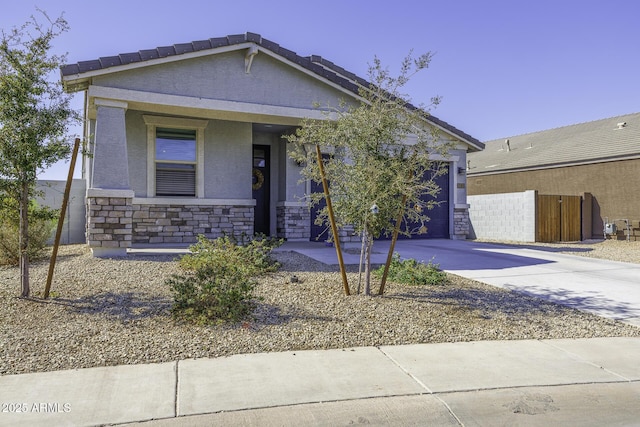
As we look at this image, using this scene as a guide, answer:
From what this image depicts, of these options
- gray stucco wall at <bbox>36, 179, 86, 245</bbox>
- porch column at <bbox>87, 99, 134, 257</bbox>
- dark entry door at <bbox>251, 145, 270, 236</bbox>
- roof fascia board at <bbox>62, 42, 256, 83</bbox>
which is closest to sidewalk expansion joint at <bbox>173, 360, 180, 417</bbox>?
porch column at <bbox>87, 99, 134, 257</bbox>

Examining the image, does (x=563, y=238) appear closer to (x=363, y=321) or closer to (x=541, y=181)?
(x=541, y=181)

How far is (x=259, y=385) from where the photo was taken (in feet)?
12.2

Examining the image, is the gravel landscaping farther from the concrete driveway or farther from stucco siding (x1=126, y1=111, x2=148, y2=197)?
stucco siding (x1=126, y1=111, x2=148, y2=197)

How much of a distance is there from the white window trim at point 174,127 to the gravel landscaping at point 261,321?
14.6 feet

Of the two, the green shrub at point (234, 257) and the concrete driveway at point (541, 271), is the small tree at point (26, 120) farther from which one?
A: the concrete driveway at point (541, 271)

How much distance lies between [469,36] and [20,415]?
12.8 meters

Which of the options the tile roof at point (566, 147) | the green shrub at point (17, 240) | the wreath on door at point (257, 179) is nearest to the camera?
the green shrub at point (17, 240)

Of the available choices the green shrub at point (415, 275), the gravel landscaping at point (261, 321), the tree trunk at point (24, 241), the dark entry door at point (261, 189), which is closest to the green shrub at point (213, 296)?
the gravel landscaping at point (261, 321)

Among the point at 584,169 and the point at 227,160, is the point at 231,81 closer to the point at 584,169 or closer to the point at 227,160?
the point at 227,160

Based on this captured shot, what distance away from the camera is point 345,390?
367 centimetres

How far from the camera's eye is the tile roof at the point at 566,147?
64.8 ft

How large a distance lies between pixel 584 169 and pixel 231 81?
16907 mm

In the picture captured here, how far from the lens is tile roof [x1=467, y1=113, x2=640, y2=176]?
19750 millimetres

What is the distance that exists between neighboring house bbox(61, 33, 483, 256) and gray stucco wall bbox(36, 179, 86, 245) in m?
1.93
